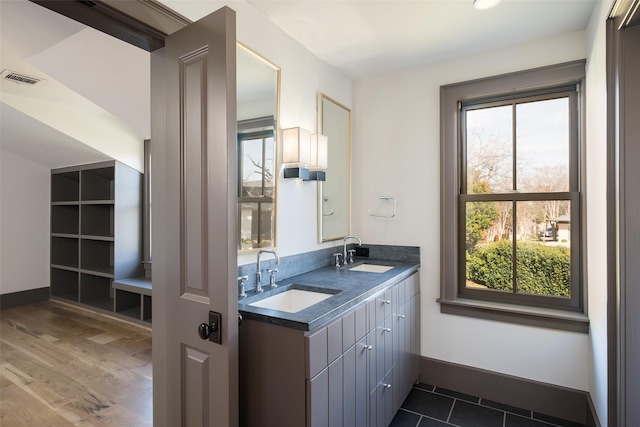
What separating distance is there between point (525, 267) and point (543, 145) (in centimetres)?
93

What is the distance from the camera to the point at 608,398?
1.77 m

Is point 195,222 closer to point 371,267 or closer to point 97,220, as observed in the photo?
point 371,267

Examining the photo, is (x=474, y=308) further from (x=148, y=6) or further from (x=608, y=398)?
(x=148, y=6)

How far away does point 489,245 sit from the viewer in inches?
109

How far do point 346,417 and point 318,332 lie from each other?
1.76ft

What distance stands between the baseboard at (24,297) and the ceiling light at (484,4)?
6.50 meters

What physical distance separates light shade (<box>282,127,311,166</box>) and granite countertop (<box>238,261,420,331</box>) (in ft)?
2.62

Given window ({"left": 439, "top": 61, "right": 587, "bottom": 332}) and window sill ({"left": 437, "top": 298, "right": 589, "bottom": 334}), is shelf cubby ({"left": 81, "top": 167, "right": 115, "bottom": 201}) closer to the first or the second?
window ({"left": 439, "top": 61, "right": 587, "bottom": 332})

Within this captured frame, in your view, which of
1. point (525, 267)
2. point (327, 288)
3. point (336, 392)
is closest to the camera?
point (336, 392)

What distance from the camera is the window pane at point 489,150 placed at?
268cm

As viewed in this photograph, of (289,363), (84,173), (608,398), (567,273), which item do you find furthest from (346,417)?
(84,173)

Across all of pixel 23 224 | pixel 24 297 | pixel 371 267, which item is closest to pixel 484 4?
pixel 371 267

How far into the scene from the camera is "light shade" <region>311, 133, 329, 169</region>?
2.47 meters

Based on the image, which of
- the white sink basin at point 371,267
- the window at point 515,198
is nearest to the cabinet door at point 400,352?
the white sink basin at point 371,267
